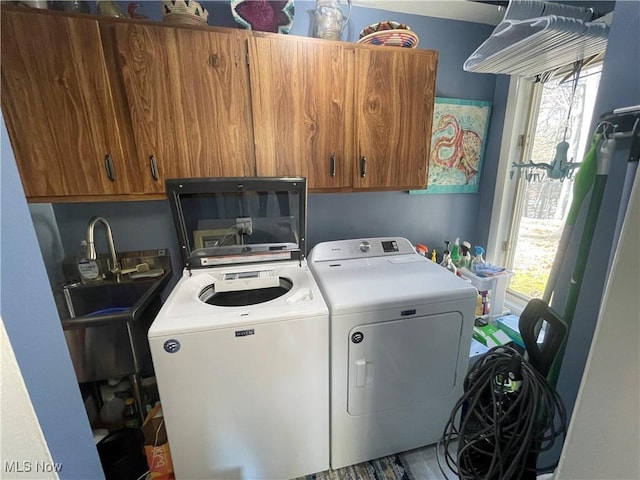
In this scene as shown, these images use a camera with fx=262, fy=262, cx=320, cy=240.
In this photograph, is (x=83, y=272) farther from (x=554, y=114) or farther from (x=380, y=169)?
(x=554, y=114)

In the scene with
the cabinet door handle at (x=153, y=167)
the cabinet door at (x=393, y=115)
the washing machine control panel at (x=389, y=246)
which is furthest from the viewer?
the washing machine control panel at (x=389, y=246)

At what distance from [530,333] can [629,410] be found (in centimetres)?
51

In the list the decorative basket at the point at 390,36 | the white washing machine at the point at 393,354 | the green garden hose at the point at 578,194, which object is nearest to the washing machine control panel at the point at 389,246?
the white washing machine at the point at 393,354

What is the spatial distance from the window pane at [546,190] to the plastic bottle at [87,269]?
2.69m

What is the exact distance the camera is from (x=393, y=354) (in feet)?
4.09

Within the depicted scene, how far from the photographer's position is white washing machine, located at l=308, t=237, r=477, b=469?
1.19 meters

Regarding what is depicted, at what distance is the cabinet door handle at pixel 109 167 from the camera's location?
1.28 meters

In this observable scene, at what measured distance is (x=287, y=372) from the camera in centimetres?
115

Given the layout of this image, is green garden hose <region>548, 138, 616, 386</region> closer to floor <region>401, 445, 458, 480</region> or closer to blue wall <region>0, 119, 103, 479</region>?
floor <region>401, 445, 458, 480</region>

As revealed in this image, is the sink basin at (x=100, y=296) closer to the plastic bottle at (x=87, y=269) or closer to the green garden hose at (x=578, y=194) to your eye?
the plastic bottle at (x=87, y=269)

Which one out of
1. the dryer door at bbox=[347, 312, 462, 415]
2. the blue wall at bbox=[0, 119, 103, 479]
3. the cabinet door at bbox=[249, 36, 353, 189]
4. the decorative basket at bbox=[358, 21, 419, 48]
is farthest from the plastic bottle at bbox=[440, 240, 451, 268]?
the blue wall at bbox=[0, 119, 103, 479]

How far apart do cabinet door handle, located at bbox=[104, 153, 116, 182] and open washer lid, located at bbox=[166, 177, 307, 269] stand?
0.29 meters

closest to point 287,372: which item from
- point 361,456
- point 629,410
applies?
point 361,456

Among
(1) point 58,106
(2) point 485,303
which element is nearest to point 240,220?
(1) point 58,106
